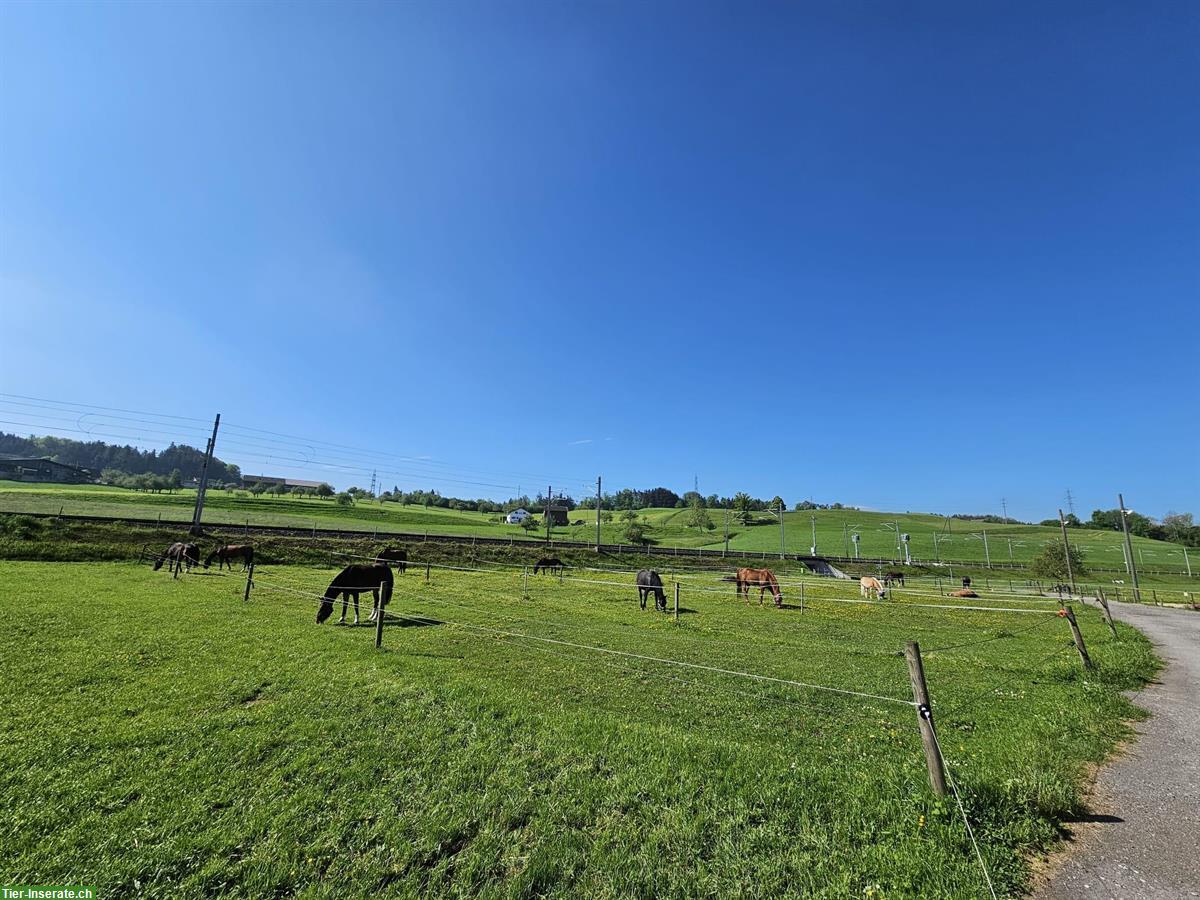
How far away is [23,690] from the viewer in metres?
7.83

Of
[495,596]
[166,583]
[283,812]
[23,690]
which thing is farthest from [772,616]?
[166,583]

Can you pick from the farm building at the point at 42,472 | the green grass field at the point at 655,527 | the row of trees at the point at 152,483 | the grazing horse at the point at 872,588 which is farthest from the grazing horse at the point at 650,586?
the farm building at the point at 42,472

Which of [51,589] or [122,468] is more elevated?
[122,468]

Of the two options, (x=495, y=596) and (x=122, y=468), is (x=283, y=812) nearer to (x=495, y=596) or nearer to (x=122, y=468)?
(x=495, y=596)

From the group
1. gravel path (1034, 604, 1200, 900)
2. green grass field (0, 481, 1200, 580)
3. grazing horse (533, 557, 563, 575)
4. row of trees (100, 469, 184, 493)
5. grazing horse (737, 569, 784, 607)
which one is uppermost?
row of trees (100, 469, 184, 493)

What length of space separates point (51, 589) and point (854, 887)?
26427mm

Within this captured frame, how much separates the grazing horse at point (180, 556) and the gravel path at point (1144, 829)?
34.8 metres

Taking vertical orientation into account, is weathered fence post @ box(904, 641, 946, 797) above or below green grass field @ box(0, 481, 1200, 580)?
below

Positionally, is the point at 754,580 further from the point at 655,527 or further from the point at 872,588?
the point at 655,527

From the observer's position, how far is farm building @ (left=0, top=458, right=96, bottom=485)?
3834 inches

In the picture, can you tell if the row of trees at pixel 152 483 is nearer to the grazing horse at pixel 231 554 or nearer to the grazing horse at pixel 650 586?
the grazing horse at pixel 231 554

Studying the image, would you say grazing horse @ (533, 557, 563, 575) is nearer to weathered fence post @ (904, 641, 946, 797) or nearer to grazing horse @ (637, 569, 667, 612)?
grazing horse @ (637, 569, 667, 612)

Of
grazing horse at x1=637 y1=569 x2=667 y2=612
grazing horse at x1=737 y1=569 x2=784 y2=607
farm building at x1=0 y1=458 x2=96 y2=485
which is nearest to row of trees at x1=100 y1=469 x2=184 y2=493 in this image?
farm building at x1=0 y1=458 x2=96 y2=485

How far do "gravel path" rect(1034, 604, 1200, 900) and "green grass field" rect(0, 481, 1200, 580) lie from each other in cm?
6535
